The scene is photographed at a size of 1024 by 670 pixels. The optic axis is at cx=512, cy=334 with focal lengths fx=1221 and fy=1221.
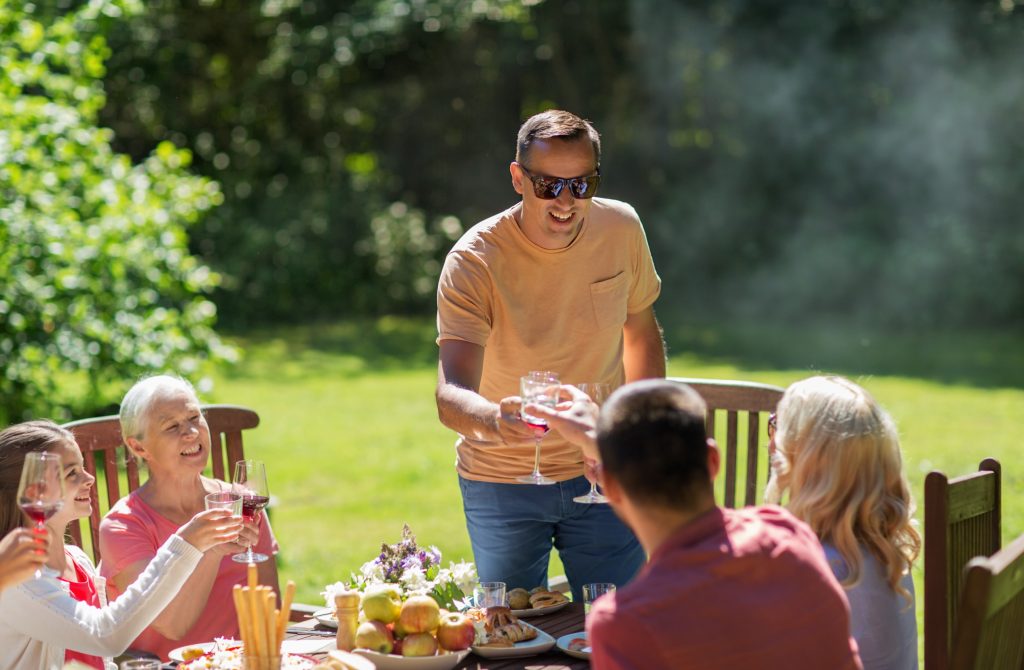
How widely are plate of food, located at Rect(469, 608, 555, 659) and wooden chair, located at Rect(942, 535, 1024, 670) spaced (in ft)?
3.56

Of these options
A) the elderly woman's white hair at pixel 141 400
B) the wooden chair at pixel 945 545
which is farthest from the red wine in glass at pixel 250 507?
the wooden chair at pixel 945 545

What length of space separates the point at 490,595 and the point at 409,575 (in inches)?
12.7

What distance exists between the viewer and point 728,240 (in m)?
17.9

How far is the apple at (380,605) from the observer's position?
295 cm

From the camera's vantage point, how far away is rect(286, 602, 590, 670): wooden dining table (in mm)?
3082

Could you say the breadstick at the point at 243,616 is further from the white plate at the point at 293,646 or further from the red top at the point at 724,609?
the red top at the point at 724,609

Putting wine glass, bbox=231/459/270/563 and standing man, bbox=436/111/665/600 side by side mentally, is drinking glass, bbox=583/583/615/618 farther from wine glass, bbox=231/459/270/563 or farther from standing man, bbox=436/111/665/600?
wine glass, bbox=231/459/270/563

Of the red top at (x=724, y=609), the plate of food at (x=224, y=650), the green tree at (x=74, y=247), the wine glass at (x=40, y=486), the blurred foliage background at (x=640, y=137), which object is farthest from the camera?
the blurred foliage background at (x=640, y=137)

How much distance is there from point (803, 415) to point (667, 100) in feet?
51.5

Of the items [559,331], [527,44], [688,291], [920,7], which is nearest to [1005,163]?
[920,7]

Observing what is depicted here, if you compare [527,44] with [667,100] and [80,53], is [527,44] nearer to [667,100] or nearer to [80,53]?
[667,100]

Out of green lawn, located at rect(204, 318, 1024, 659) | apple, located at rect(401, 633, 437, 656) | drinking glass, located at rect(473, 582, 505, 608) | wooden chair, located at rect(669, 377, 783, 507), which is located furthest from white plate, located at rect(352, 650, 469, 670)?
green lawn, located at rect(204, 318, 1024, 659)

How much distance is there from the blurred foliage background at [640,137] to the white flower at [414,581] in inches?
486

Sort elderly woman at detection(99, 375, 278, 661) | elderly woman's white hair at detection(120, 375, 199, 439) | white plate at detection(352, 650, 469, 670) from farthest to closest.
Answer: elderly woman's white hair at detection(120, 375, 199, 439) < elderly woman at detection(99, 375, 278, 661) < white plate at detection(352, 650, 469, 670)
